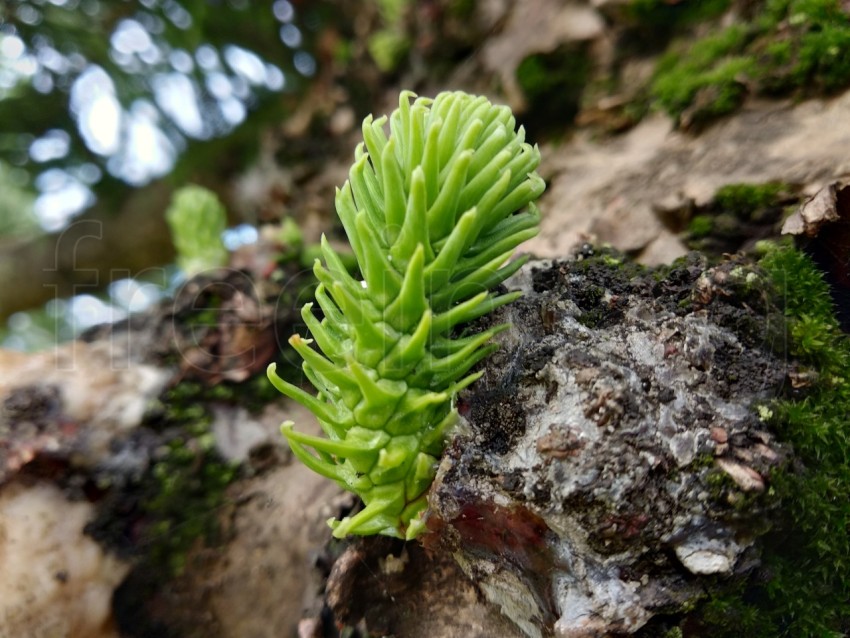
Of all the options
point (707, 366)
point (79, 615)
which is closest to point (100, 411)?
point (79, 615)

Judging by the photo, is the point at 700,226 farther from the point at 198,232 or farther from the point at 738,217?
the point at 198,232

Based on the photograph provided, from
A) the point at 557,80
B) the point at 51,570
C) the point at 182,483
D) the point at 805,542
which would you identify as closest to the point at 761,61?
the point at 557,80

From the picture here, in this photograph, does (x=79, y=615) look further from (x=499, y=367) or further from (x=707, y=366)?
(x=707, y=366)

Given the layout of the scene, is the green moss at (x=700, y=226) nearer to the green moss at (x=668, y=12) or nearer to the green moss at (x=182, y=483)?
the green moss at (x=668, y=12)

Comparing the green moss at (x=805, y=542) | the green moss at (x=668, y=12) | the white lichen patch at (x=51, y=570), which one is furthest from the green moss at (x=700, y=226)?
the white lichen patch at (x=51, y=570)

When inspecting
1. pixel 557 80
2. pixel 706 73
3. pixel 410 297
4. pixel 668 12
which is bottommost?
pixel 410 297

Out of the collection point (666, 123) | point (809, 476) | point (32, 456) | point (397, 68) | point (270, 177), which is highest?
point (270, 177)
